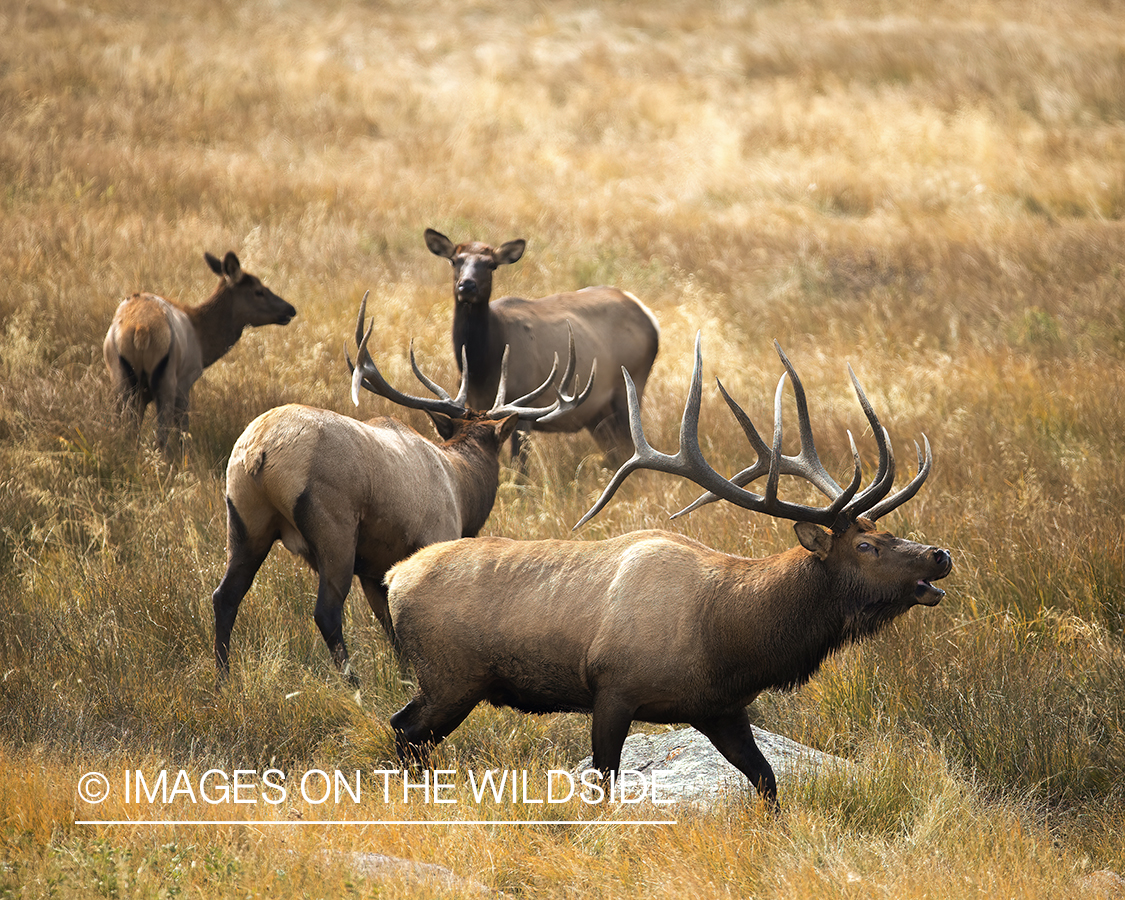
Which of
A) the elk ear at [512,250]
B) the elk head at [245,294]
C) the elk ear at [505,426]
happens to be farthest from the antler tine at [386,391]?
the elk head at [245,294]

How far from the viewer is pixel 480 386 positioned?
8.97 m

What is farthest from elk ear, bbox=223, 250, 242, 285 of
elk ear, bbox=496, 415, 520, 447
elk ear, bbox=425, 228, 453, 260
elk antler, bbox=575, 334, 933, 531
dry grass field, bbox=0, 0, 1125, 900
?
elk antler, bbox=575, 334, 933, 531

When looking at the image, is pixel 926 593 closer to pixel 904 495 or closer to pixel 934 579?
pixel 934 579

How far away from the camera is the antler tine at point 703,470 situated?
4020 millimetres

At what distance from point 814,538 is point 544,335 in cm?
553

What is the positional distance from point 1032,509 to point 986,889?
3.71 m

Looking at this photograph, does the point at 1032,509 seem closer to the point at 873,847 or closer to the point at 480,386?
the point at 873,847

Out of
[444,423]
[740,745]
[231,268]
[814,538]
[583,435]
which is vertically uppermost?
[814,538]

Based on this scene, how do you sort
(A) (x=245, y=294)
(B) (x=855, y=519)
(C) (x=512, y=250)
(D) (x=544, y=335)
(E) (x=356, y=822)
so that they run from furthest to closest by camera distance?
(A) (x=245, y=294) < (C) (x=512, y=250) < (D) (x=544, y=335) < (B) (x=855, y=519) < (E) (x=356, y=822)

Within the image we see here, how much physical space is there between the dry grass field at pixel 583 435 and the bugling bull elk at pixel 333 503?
366 millimetres

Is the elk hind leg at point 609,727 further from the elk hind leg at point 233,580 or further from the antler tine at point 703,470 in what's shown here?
the elk hind leg at point 233,580

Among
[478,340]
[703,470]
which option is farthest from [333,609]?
[478,340]

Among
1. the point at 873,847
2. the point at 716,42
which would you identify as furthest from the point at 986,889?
the point at 716,42

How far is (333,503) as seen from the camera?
5.00 metres
